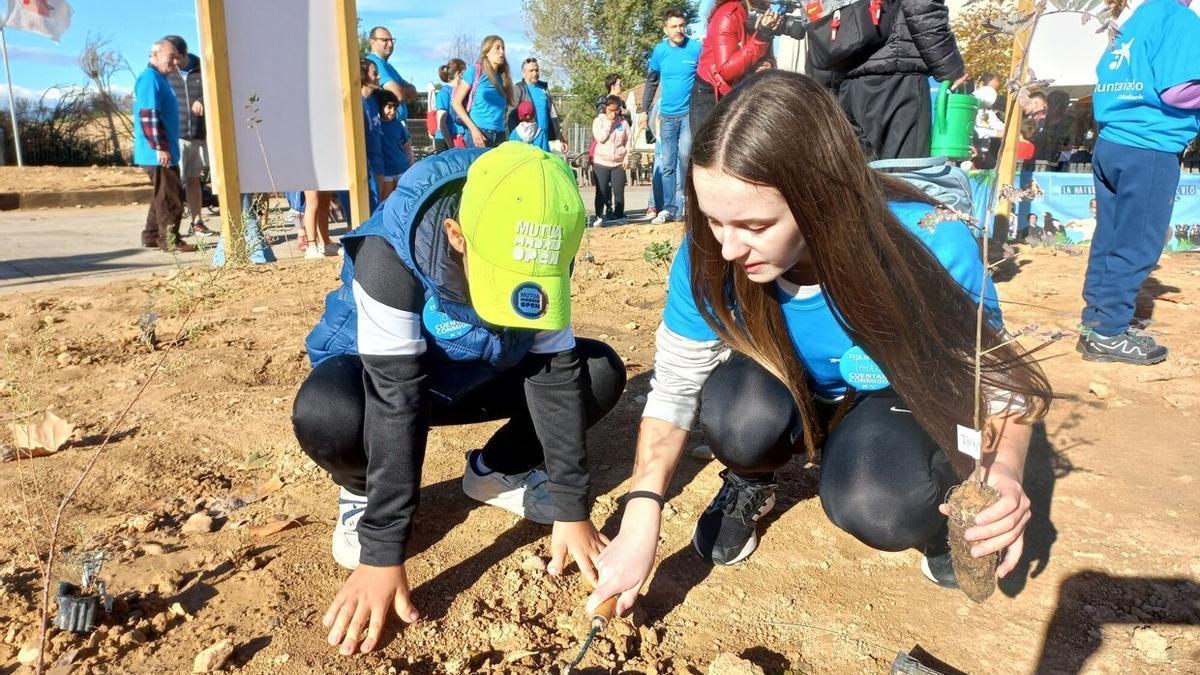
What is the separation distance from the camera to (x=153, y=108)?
20.5ft

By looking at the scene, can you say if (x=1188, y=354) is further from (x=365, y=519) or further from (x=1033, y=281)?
(x=365, y=519)

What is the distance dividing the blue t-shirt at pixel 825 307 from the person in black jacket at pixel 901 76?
2023mm

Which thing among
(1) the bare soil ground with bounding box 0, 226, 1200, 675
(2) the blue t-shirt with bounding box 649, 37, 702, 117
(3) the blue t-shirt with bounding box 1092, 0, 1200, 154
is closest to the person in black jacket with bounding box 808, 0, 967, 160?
(3) the blue t-shirt with bounding box 1092, 0, 1200, 154

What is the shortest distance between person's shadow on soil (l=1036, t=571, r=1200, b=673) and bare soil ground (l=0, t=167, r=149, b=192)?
488 inches

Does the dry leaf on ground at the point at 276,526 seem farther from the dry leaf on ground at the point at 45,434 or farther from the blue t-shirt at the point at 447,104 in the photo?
the blue t-shirt at the point at 447,104

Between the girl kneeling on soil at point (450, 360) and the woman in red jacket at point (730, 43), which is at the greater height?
the woman in red jacket at point (730, 43)

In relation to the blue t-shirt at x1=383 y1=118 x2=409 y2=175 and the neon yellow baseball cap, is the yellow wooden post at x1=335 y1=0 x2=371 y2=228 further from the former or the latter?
the neon yellow baseball cap

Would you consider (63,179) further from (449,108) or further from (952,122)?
(952,122)

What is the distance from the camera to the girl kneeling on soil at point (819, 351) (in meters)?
1.39

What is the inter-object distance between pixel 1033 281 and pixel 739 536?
4.07m

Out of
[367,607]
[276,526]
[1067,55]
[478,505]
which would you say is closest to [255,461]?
[276,526]

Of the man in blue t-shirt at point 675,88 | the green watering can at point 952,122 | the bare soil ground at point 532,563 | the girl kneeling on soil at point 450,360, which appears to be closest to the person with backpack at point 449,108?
the man in blue t-shirt at point 675,88

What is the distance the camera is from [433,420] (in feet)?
6.81

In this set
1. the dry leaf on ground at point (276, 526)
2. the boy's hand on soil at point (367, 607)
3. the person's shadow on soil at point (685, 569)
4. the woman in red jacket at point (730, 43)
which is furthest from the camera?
the woman in red jacket at point (730, 43)
